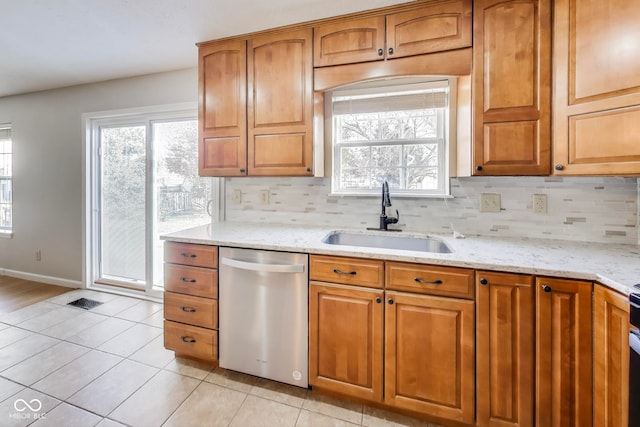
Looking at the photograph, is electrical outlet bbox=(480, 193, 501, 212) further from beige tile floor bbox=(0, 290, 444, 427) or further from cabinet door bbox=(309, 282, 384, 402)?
beige tile floor bbox=(0, 290, 444, 427)

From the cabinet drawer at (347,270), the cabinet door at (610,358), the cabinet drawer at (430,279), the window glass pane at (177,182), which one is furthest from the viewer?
the window glass pane at (177,182)

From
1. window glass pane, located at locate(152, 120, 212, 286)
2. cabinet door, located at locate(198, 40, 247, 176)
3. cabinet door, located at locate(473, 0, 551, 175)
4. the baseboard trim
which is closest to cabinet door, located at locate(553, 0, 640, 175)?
cabinet door, located at locate(473, 0, 551, 175)

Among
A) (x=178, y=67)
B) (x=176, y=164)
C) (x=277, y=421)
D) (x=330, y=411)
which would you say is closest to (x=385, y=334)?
(x=330, y=411)

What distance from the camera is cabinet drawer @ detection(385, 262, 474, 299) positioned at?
1386mm

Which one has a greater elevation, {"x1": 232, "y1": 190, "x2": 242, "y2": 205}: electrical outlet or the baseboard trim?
{"x1": 232, "y1": 190, "x2": 242, "y2": 205}: electrical outlet

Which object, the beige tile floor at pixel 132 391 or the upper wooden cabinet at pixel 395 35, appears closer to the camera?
the beige tile floor at pixel 132 391

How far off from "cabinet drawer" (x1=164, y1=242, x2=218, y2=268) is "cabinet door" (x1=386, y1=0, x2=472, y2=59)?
168 centimetres

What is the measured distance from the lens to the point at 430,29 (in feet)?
5.73

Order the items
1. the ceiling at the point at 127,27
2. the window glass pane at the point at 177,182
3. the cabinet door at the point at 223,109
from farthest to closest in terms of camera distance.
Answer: the window glass pane at the point at 177,182 < the cabinet door at the point at 223,109 < the ceiling at the point at 127,27

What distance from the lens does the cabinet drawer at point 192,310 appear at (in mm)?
1896

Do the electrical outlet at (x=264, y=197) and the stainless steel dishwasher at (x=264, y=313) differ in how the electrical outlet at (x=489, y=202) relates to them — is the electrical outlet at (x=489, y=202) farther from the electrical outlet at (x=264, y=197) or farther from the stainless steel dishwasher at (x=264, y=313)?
the electrical outlet at (x=264, y=197)

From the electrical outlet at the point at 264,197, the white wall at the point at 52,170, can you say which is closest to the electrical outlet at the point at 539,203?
the electrical outlet at the point at 264,197

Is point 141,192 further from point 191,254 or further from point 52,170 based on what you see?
point 191,254

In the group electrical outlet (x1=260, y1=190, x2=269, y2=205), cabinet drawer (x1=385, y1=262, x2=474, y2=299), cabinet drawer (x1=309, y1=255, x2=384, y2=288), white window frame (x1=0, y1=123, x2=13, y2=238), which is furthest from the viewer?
white window frame (x1=0, y1=123, x2=13, y2=238)
